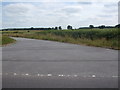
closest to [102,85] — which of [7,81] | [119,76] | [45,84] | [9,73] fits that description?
[119,76]

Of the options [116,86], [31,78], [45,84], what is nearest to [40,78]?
[31,78]

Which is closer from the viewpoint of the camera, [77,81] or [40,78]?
[77,81]

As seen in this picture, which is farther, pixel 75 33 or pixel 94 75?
pixel 75 33

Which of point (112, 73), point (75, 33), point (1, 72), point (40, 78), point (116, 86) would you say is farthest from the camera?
point (75, 33)

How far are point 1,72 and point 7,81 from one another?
4.60ft

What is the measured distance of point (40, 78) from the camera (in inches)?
227

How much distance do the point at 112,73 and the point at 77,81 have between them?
162cm

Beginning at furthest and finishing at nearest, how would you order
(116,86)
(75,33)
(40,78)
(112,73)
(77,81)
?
(75,33) < (112,73) < (40,78) < (77,81) < (116,86)

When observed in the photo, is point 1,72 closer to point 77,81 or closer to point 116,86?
point 77,81

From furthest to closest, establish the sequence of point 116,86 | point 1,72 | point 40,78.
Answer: point 1,72
point 40,78
point 116,86

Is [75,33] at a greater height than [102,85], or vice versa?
[75,33]

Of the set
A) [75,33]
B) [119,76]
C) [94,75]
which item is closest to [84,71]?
[94,75]

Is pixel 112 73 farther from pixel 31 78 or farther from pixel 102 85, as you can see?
pixel 31 78

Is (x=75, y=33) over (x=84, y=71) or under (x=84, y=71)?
over
